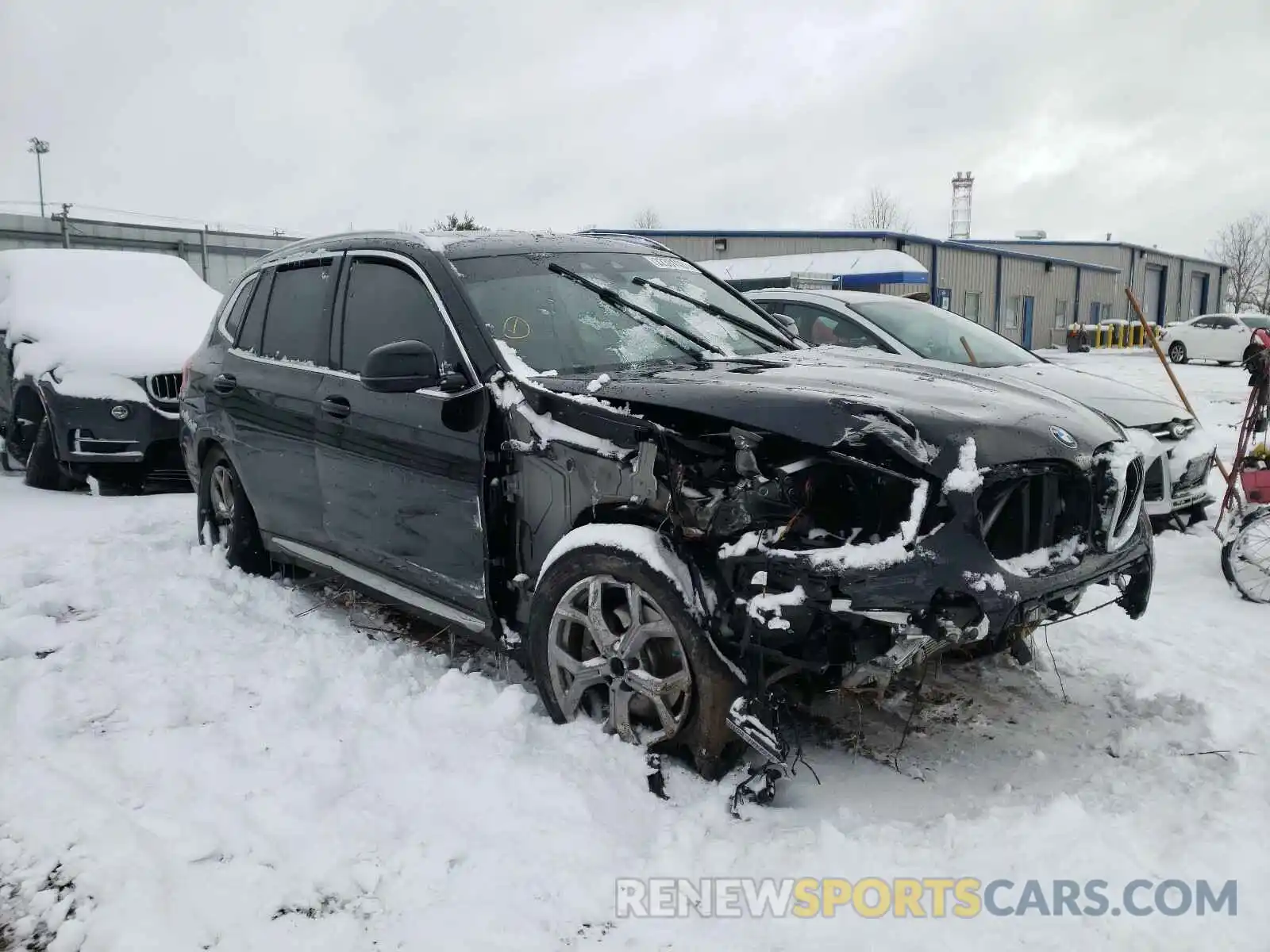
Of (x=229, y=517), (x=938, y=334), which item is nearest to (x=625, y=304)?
(x=229, y=517)

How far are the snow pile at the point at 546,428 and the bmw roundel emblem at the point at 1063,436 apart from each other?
138cm

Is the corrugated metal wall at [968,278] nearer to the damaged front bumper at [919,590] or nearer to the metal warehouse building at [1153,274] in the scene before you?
the metal warehouse building at [1153,274]

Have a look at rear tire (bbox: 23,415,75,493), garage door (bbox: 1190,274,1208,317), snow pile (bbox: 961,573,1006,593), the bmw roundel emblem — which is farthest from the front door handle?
garage door (bbox: 1190,274,1208,317)

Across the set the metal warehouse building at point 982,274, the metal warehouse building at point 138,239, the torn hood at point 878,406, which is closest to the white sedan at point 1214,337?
the metal warehouse building at point 982,274

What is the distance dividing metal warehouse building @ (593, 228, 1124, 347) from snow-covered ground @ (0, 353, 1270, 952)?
23461 mm

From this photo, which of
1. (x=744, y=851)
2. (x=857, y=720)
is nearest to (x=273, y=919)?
(x=744, y=851)

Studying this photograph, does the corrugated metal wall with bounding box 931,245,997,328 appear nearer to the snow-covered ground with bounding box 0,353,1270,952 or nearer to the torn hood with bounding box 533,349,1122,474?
the torn hood with bounding box 533,349,1122,474

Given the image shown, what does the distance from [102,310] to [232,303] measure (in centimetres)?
382

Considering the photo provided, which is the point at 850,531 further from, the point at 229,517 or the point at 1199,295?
the point at 1199,295

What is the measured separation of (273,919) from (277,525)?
274cm

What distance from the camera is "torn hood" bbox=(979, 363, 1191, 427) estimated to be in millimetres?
6184

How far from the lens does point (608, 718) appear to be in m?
3.21

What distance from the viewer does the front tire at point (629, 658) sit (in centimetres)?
289

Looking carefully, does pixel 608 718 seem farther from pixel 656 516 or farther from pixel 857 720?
pixel 857 720
